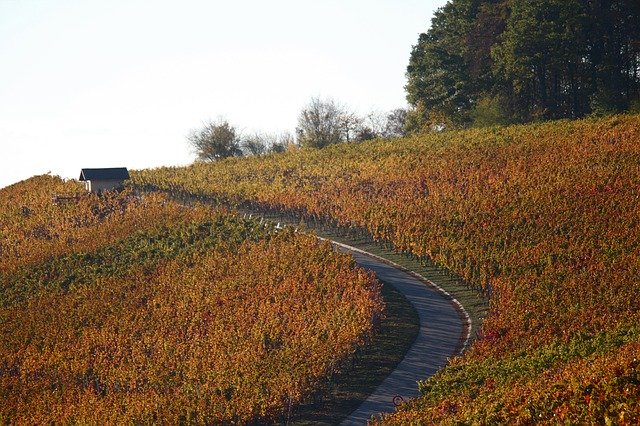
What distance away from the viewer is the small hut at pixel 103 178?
257 ft

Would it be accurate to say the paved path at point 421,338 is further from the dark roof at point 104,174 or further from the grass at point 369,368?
the dark roof at point 104,174

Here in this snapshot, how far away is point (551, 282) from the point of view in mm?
41219

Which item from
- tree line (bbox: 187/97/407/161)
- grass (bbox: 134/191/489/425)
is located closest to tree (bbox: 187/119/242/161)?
tree line (bbox: 187/97/407/161)

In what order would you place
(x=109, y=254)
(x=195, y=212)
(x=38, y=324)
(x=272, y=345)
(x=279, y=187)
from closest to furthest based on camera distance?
(x=272, y=345) < (x=38, y=324) < (x=109, y=254) < (x=195, y=212) < (x=279, y=187)

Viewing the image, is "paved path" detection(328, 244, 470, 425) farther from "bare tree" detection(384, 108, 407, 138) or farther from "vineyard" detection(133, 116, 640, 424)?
"bare tree" detection(384, 108, 407, 138)

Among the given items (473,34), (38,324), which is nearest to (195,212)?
(38,324)

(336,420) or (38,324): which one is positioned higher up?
(38,324)

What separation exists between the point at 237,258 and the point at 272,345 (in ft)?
46.9

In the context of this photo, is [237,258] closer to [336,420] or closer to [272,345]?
[272,345]

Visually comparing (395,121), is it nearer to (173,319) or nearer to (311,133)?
(311,133)

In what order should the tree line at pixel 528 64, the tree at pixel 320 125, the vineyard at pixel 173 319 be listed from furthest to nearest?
the tree at pixel 320 125 → the tree line at pixel 528 64 → the vineyard at pixel 173 319

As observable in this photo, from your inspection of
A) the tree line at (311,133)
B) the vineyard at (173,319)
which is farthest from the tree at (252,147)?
the vineyard at (173,319)

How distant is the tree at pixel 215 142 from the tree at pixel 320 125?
8707 mm

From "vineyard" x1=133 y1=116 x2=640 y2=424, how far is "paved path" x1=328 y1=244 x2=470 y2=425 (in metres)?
1.68
